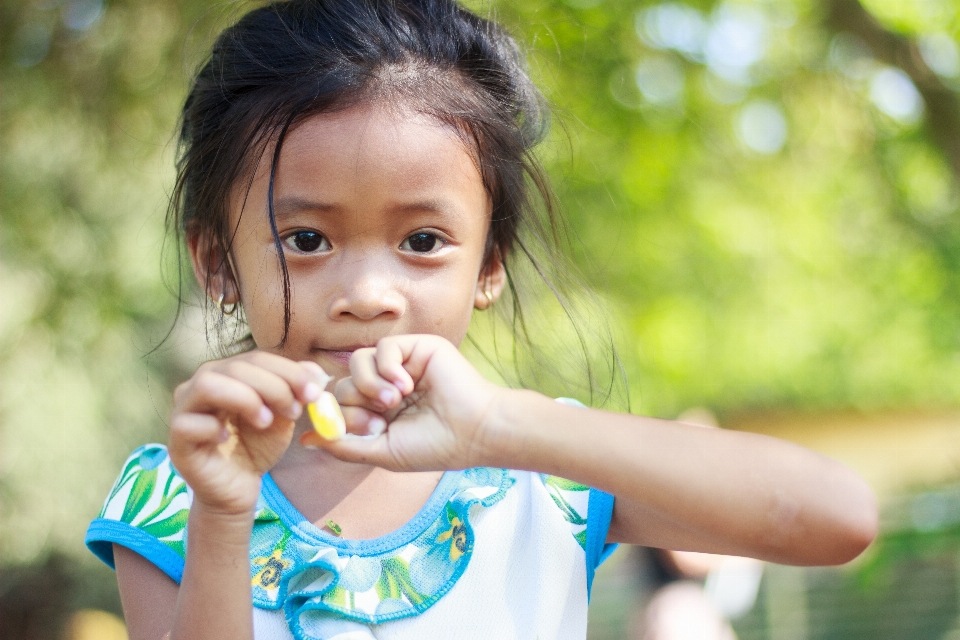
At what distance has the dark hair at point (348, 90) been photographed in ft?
4.91

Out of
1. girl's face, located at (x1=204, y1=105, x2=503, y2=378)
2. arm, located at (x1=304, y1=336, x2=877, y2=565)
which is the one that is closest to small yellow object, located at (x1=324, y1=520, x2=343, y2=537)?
girl's face, located at (x1=204, y1=105, x2=503, y2=378)

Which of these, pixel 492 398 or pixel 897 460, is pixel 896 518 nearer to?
pixel 492 398

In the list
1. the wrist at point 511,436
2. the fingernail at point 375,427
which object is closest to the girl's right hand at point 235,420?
the fingernail at point 375,427

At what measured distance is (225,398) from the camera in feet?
3.48

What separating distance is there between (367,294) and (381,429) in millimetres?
254

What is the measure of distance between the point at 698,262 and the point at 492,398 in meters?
6.37

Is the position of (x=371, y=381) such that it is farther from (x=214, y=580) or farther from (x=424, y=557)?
(x=424, y=557)

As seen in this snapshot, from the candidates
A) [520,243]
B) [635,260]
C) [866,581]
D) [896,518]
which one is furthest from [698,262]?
[520,243]

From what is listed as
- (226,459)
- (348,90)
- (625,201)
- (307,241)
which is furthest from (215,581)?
(625,201)

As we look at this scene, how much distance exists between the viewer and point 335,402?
1.16 metres

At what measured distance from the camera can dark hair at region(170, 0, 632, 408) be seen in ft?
4.91

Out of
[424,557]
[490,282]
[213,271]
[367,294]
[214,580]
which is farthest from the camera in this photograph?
[490,282]

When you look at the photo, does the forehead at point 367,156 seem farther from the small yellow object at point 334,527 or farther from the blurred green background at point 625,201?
the blurred green background at point 625,201

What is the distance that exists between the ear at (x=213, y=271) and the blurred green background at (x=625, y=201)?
64 centimetres
